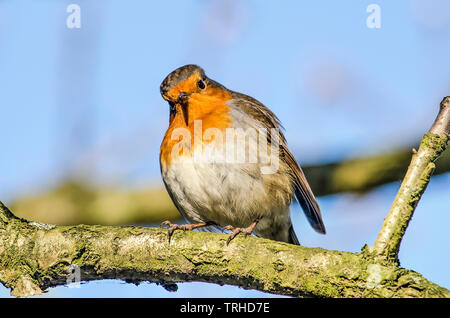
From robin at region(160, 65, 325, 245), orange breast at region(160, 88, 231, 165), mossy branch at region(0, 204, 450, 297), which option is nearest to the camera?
mossy branch at region(0, 204, 450, 297)

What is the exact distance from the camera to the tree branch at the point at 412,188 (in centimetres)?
290

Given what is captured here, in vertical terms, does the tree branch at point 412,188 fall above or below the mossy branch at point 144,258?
above

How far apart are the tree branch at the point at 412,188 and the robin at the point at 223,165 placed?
Answer: 3.88 feet

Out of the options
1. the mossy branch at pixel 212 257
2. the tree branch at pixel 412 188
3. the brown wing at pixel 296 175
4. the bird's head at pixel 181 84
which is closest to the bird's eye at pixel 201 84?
the bird's head at pixel 181 84

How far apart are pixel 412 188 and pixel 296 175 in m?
1.65

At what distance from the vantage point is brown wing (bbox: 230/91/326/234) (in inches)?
175

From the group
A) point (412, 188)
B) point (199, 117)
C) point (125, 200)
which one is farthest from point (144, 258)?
point (125, 200)

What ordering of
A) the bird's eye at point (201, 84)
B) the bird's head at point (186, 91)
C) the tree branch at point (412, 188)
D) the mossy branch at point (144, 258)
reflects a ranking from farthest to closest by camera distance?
the bird's eye at point (201, 84)
the bird's head at point (186, 91)
the mossy branch at point (144, 258)
the tree branch at point (412, 188)

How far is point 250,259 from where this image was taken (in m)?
3.21

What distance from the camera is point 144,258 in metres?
3.34

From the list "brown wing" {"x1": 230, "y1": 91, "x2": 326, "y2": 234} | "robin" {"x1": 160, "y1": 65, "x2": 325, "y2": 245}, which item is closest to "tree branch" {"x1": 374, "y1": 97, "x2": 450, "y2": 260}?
"robin" {"x1": 160, "y1": 65, "x2": 325, "y2": 245}

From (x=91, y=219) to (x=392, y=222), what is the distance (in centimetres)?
273

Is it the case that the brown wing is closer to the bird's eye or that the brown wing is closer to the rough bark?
the rough bark

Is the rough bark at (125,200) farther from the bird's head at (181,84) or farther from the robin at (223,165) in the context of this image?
the bird's head at (181,84)
